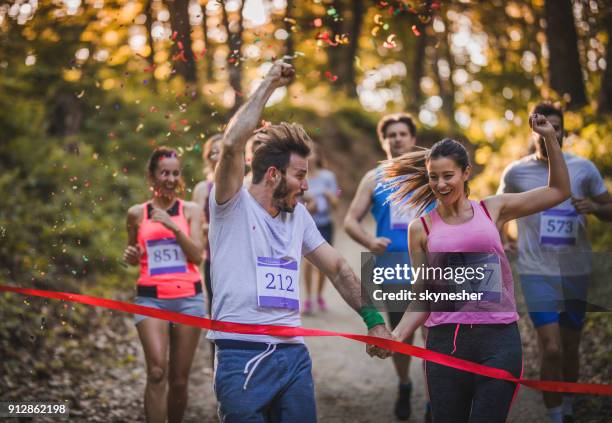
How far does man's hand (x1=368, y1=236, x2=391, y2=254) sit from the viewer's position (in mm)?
5882

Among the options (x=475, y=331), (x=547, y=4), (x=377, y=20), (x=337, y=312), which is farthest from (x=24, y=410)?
(x=547, y=4)

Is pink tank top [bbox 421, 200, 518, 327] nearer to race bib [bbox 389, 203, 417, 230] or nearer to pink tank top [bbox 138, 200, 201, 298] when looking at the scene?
race bib [bbox 389, 203, 417, 230]

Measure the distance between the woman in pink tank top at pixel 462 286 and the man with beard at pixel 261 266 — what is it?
0.79 m

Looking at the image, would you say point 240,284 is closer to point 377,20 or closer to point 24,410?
point 377,20

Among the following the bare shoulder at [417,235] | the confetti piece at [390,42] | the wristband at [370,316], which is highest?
the confetti piece at [390,42]

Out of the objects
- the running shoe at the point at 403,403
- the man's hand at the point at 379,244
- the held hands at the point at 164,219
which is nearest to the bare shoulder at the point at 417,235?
the man's hand at the point at 379,244

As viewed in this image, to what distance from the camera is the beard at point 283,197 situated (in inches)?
143

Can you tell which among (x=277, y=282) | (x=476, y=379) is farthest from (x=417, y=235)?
(x=277, y=282)

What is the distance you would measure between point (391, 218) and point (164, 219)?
205cm

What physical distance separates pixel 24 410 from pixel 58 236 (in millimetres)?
5002

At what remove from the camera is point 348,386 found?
25.4 feet

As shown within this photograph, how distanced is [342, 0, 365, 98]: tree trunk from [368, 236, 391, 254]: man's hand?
69.7ft

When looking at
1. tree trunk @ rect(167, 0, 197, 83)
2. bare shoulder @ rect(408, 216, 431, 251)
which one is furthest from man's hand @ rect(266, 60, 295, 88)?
tree trunk @ rect(167, 0, 197, 83)

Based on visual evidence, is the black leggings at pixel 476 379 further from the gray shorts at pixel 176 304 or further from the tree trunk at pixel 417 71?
the tree trunk at pixel 417 71
